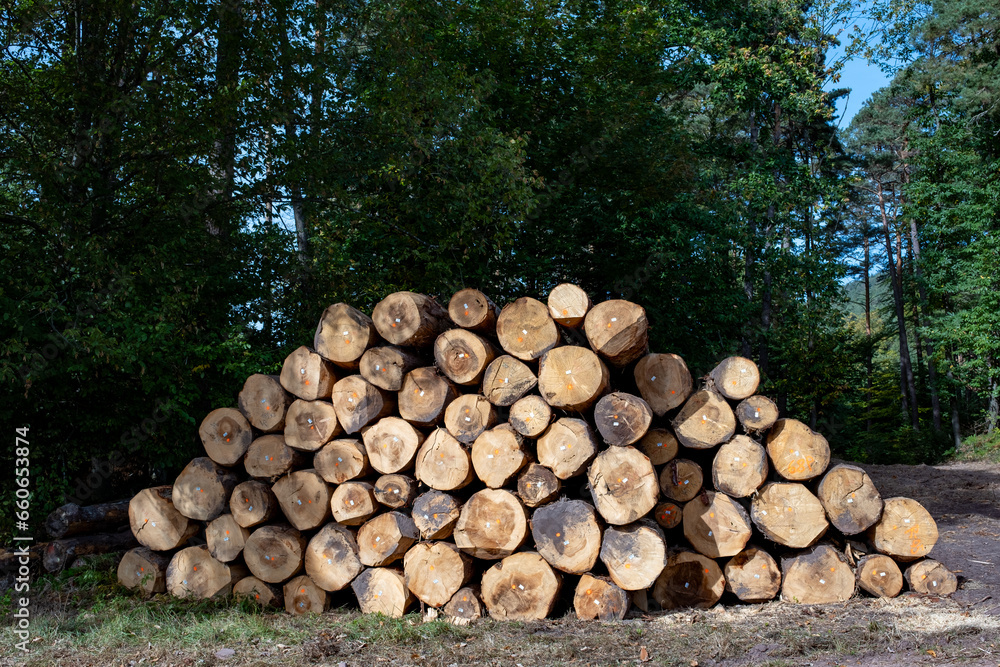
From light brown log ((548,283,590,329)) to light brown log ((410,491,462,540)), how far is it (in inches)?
58.0

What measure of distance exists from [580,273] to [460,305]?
20.6ft

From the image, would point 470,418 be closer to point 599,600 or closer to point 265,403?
point 599,600

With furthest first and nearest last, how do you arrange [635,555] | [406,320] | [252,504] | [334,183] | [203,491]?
[334,183] < [203,491] < [252,504] < [406,320] < [635,555]

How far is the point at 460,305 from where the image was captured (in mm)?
5000

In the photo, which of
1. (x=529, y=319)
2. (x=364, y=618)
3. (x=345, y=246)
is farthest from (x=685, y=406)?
(x=345, y=246)

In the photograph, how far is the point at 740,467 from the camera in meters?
4.70

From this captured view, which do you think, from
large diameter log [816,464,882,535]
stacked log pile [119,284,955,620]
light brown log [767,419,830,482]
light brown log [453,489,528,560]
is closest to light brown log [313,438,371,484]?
stacked log pile [119,284,955,620]

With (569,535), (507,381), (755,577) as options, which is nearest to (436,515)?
(569,535)

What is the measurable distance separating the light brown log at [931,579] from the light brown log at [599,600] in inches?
76.8

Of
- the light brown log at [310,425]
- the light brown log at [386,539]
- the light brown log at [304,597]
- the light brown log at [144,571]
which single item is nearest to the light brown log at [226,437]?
the light brown log at [310,425]

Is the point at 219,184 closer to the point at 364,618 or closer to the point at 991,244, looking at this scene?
the point at 364,618

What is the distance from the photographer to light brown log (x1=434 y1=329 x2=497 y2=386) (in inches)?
193

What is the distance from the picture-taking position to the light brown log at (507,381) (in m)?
4.80

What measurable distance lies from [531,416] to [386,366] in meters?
1.13
